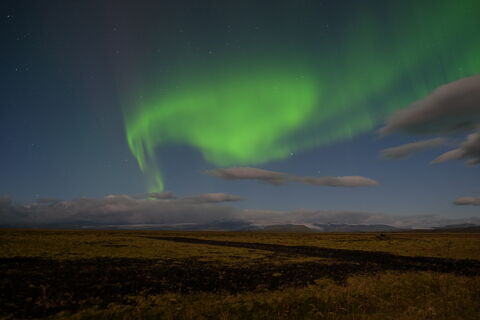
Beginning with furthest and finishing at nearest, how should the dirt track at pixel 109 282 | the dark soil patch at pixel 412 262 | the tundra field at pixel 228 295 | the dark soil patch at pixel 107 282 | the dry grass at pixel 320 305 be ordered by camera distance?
the dark soil patch at pixel 412 262, the dirt track at pixel 109 282, the dark soil patch at pixel 107 282, the tundra field at pixel 228 295, the dry grass at pixel 320 305

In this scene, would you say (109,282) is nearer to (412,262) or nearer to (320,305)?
(320,305)

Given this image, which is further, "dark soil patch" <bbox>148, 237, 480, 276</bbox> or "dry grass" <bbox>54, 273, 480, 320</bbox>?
"dark soil patch" <bbox>148, 237, 480, 276</bbox>

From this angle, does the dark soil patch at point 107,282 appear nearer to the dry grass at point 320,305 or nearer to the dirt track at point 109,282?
the dirt track at point 109,282

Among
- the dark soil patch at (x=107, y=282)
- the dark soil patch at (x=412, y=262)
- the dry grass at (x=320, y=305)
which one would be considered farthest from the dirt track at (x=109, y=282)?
the dark soil patch at (x=412, y=262)

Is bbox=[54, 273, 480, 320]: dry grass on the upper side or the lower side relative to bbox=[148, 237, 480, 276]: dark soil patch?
upper

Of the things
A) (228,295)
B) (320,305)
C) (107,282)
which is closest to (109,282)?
(107,282)

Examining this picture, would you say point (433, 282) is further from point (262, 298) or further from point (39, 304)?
point (39, 304)

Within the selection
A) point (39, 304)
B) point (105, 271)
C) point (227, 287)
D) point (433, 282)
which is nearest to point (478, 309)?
point (433, 282)

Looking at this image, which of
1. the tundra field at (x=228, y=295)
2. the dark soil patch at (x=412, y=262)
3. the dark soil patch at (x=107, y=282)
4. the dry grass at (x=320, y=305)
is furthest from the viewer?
the dark soil patch at (x=412, y=262)

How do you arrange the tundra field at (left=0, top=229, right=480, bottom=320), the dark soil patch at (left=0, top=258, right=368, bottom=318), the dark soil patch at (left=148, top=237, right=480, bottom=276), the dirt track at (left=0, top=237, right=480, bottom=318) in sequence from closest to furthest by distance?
the tundra field at (left=0, top=229, right=480, bottom=320) < the dark soil patch at (left=0, top=258, right=368, bottom=318) < the dirt track at (left=0, top=237, right=480, bottom=318) < the dark soil patch at (left=148, top=237, right=480, bottom=276)

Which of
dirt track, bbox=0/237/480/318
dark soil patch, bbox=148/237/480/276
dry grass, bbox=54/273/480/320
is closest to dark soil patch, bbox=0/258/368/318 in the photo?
dirt track, bbox=0/237/480/318

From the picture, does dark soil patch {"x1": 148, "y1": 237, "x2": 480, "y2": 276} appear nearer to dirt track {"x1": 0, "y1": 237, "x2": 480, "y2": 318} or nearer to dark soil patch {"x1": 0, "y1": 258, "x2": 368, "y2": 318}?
dirt track {"x1": 0, "y1": 237, "x2": 480, "y2": 318}

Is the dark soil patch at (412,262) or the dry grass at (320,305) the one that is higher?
the dry grass at (320,305)

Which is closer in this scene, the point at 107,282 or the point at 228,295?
the point at 228,295
